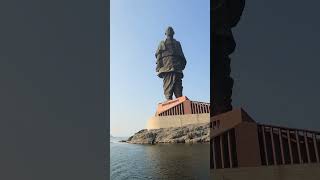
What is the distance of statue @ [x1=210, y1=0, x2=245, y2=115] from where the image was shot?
97.5 inches

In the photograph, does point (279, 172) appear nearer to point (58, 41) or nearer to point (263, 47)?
point (263, 47)

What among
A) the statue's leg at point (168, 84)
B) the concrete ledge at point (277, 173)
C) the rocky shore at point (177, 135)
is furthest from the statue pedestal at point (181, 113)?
the concrete ledge at point (277, 173)

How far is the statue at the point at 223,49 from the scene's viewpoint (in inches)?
97.5

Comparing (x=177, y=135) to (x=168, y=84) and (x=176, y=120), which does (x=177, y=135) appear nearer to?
(x=176, y=120)

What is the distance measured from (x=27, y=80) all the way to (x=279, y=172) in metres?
1.66

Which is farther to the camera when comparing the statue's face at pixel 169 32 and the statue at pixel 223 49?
the statue's face at pixel 169 32

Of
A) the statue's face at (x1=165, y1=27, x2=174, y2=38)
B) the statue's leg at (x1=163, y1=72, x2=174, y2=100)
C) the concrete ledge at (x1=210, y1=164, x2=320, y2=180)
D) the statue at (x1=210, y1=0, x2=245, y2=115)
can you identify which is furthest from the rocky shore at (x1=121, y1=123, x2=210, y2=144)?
the concrete ledge at (x1=210, y1=164, x2=320, y2=180)

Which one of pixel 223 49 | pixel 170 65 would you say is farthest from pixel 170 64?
pixel 223 49

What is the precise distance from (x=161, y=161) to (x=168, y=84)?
3.24 meters

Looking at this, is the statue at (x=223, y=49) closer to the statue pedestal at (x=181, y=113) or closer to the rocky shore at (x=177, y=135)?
the rocky shore at (x=177, y=135)

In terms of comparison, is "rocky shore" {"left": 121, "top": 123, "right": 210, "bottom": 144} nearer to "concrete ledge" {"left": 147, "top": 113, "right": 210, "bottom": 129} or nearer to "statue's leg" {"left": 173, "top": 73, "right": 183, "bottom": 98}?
"concrete ledge" {"left": 147, "top": 113, "right": 210, "bottom": 129}

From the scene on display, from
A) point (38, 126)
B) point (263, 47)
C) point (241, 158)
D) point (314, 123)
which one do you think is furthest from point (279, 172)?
point (38, 126)

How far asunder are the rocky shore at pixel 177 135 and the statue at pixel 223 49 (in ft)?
32.7

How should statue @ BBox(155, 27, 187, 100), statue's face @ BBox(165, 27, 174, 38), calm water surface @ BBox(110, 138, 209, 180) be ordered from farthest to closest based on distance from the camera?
statue @ BBox(155, 27, 187, 100) < statue's face @ BBox(165, 27, 174, 38) < calm water surface @ BBox(110, 138, 209, 180)
